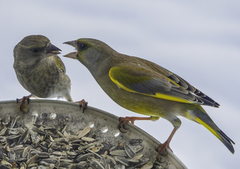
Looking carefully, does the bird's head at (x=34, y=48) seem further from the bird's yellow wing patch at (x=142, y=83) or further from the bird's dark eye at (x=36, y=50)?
the bird's yellow wing patch at (x=142, y=83)

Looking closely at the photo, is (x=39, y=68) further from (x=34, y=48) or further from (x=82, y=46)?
→ (x=82, y=46)

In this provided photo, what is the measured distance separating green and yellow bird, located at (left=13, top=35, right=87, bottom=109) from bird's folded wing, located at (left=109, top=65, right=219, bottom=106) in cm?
63

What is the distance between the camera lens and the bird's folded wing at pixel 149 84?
2338mm

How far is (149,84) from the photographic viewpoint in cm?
238

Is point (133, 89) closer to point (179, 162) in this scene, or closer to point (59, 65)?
point (179, 162)

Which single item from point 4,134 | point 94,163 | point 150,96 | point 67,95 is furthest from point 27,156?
point 150,96

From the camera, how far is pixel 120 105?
2.47 meters

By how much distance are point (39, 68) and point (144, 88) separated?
1037 millimetres

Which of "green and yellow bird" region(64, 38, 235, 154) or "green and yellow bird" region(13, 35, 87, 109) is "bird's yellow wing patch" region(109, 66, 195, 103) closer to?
"green and yellow bird" region(64, 38, 235, 154)

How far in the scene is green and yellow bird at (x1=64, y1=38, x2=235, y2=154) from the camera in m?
2.36

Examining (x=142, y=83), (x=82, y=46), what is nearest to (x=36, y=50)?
(x=82, y=46)

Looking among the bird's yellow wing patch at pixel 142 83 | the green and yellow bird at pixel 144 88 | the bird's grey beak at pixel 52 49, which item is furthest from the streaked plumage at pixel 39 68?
the bird's yellow wing patch at pixel 142 83

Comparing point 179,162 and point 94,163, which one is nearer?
point 179,162

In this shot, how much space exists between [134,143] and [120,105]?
0.30 m
